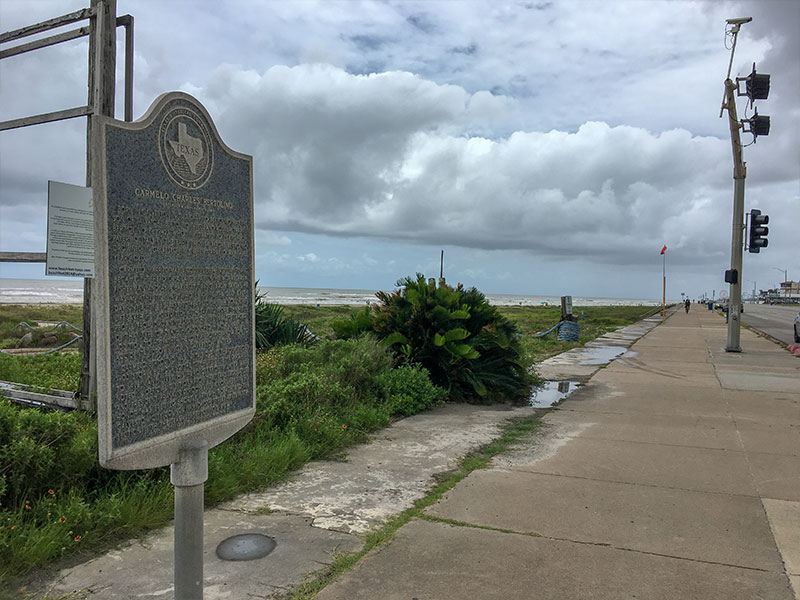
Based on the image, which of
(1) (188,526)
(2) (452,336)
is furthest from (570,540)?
(2) (452,336)

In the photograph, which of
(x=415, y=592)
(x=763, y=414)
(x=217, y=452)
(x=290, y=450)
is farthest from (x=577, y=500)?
(x=763, y=414)

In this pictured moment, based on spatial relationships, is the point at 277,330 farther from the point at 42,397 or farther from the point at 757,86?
A: the point at 757,86

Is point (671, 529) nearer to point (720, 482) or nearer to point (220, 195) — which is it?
point (720, 482)

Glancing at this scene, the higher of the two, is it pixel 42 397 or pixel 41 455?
pixel 42 397

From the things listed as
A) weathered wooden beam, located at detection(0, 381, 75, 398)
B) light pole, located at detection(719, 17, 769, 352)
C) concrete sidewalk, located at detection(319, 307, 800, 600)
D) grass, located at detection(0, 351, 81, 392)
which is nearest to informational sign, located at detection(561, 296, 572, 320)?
light pole, located at detection(719, 17, 769, 352)

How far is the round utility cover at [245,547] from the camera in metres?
3.74

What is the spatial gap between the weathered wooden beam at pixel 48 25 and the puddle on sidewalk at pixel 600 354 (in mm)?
12564

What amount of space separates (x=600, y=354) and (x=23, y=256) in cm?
1502

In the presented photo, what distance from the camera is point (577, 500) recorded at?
4938 millimetres

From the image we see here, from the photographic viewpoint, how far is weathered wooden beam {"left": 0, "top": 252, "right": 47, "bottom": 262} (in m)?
5.57

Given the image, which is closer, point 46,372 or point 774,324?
point 46,372

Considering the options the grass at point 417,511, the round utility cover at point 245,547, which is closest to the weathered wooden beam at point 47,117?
the round utility cover at point 245,547

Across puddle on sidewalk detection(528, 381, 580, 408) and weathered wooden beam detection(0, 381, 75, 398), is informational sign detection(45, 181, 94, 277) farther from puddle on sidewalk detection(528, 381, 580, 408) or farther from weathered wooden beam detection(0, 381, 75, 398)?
puddle on sidewalk detection(528, 381, 580, 408)

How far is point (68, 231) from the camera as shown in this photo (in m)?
5.30
